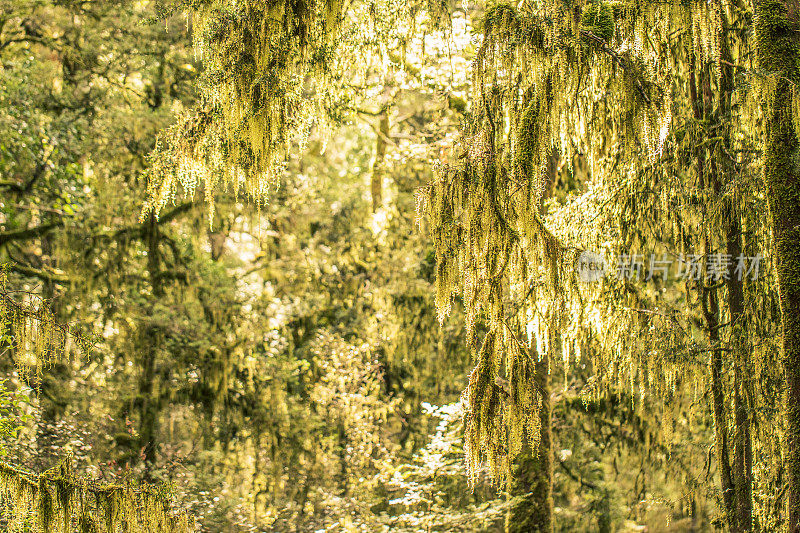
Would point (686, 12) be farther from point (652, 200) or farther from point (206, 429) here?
point (206, 429)

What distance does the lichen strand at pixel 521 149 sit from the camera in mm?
3523

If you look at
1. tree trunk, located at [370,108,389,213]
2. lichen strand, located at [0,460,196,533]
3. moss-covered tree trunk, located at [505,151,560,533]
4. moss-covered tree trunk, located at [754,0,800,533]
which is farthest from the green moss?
tree trunk, located at [370,108,389,213]

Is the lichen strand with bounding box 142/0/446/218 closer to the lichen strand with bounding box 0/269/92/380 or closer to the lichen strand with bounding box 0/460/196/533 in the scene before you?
the lichen strand with bounding box 0/269/92/380

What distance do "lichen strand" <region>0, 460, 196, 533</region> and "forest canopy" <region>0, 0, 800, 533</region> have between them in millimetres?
17

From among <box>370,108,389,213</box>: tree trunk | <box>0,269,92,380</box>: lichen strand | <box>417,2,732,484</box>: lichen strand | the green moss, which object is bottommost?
<box>0,269,92,380</box>: lichen strand

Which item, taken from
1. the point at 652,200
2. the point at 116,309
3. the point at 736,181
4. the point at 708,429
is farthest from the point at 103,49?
the point at 708,429

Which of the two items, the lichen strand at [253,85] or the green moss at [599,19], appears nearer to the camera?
the green moss at [599,19]

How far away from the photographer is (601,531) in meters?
9.64

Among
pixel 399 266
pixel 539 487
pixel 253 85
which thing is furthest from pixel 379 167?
pixel 253 85

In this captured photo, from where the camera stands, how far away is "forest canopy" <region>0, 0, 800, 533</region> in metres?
3.77

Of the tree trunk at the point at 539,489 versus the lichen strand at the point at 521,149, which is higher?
the lichen strand at the point at 521,149

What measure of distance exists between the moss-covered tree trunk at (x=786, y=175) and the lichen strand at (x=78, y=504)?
3.51 m

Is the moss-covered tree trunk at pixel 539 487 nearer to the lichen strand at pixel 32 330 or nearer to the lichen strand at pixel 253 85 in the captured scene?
the lichen strand at pixel 253 85

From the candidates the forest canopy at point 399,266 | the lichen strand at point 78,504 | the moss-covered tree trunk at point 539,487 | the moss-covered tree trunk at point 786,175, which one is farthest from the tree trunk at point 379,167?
the moss-covered tree trunk at point 786,175
